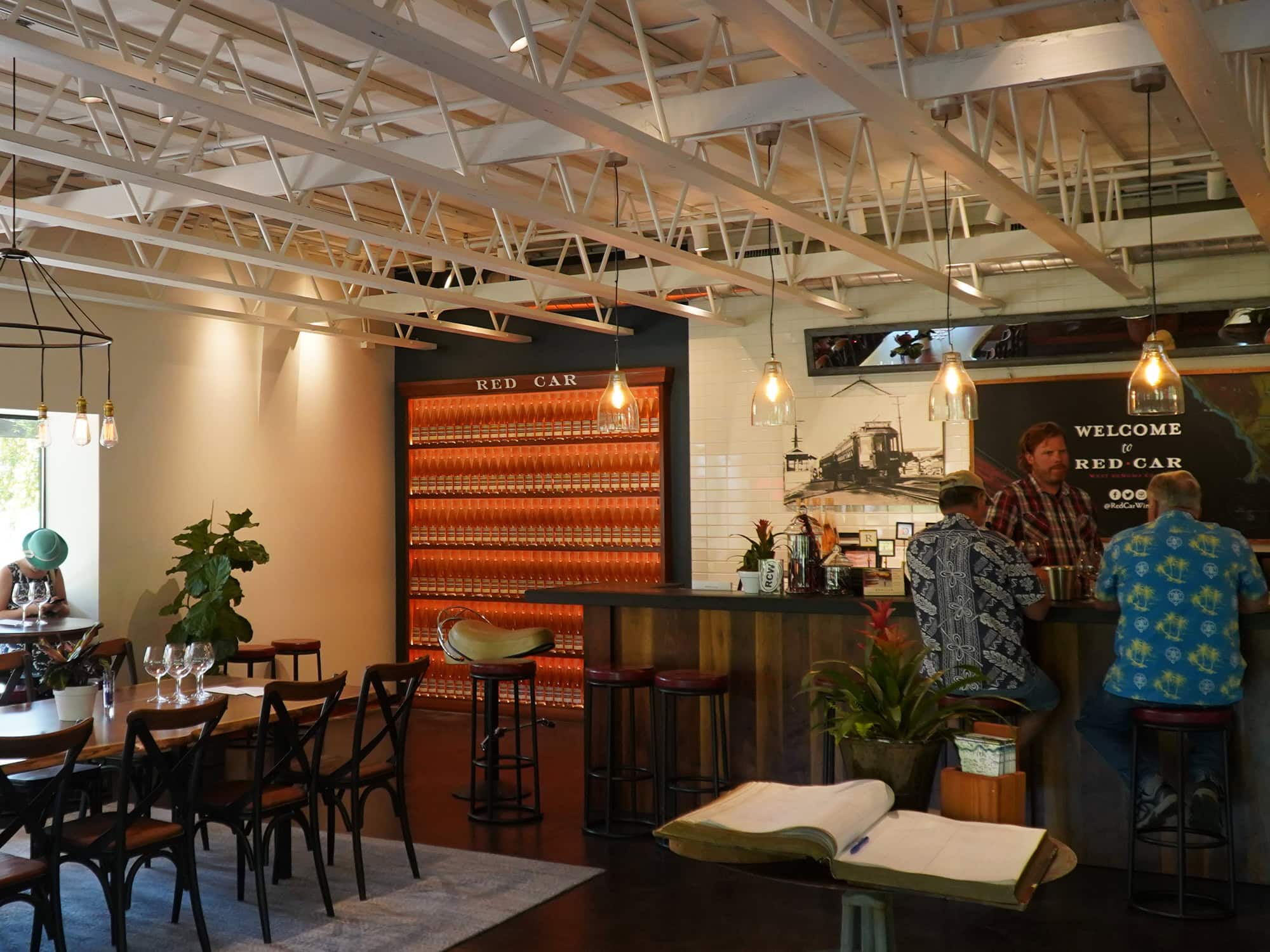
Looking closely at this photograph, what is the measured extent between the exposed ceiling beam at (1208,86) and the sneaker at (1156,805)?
261 centimetres

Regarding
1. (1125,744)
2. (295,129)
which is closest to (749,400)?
(1125,744)

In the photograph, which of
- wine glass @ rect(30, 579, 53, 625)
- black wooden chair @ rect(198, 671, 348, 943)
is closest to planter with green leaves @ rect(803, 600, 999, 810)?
black wooden chair @ rect(198, 671, 348, 943)

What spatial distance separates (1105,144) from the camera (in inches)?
292

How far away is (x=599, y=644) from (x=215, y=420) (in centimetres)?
439

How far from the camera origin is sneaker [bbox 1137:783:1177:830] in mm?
5367

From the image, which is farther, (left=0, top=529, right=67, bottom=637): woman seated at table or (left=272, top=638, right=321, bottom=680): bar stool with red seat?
(left=272, top=638, right=321, bottom=680): bar stool with red seat

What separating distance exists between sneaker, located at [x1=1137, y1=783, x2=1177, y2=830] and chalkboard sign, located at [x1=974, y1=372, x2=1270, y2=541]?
3719 mm

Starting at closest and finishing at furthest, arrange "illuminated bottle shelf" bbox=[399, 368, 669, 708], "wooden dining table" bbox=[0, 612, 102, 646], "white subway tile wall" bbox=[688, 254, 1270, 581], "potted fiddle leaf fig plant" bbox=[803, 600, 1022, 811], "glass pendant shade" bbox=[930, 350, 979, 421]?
"potted fiddle leaf fig plant" bbox=[803, 600, 1022, 811] < "glass pendant shade" bbox=[930, 350, 979, 421] < "wooden dining table" bbox=[0, 612, 102, 646] < "white subway tile wall" bbox=[688, 254, 1270, 581] < "illuminated bottle shelf" bbox=[399, 368, 669, 708]

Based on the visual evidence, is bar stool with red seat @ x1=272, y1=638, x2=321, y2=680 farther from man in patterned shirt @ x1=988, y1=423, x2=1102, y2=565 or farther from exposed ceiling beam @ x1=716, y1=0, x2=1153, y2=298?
exposed ceiling beam @ x1=716, y1=0, x2=1153, y2=298

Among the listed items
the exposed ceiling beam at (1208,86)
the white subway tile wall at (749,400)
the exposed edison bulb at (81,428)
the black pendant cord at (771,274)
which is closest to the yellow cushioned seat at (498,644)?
the black pendant cord at (771,274)

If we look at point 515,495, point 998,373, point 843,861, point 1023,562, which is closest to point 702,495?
point 515,495

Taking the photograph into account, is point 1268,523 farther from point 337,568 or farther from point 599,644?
point 337,568

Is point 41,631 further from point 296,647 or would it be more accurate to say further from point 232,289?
point 232,289

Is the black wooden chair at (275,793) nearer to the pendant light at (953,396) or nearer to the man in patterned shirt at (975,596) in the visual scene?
the man in patterned shirt at (975,596)
